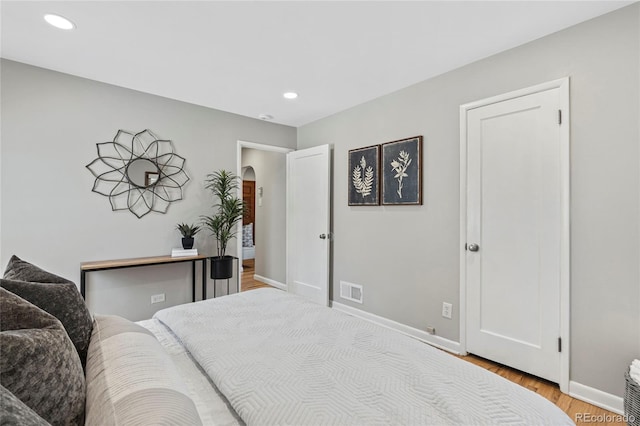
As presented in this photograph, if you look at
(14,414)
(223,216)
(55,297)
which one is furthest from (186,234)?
(14,414)

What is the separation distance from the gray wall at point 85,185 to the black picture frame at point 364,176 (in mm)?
1726

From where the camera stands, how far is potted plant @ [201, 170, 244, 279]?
3346 mm

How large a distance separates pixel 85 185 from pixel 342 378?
305cm

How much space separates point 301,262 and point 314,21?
2905mm

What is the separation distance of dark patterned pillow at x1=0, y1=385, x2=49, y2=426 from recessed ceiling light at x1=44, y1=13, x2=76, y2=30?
2.43 metres

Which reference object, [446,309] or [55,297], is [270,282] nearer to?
[446,309]

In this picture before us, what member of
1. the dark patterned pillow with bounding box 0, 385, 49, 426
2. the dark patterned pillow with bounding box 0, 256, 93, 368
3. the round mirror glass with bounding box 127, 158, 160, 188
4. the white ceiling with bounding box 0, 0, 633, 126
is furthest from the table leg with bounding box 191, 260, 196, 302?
the dark patterned pillow with bounding box 0, 385, 49, 426

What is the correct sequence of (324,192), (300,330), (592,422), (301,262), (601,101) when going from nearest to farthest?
(300,330) → (592,422) → (601,101) → (324,192) → (301,262)

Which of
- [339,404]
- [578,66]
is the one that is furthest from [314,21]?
[339,404]

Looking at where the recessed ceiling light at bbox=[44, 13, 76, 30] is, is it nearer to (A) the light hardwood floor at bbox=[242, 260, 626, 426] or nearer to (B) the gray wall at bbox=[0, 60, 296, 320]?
(B) the gray wall at bbox=[0, 60, 296, 320]

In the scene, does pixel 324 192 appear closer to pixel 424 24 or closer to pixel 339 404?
pixel 424 24

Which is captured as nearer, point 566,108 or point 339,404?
point 339,404

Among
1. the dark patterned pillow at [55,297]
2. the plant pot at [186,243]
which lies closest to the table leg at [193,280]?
the plant pot at [186,243]

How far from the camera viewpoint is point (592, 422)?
176 centimetres
